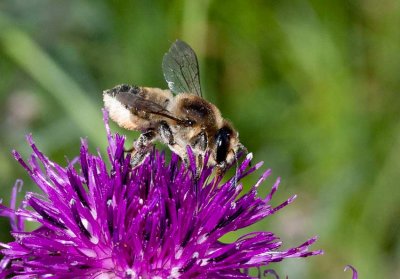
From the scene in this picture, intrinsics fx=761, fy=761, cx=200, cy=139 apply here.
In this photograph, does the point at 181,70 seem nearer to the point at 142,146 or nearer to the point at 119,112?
the point at 119,112

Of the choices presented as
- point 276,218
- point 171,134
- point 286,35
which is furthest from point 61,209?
point 286,35

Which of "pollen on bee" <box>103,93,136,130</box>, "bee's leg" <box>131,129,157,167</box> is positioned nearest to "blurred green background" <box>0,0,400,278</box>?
"pollen on bee" <box>103,93,136,130</box>

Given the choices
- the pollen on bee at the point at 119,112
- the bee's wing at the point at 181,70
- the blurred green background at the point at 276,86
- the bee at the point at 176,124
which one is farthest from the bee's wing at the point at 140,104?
the blurred green background at the point at 276,86

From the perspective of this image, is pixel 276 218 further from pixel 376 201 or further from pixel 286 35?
pixel 286 35

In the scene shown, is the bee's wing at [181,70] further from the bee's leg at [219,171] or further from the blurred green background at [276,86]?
the blurred green background at [276,86]

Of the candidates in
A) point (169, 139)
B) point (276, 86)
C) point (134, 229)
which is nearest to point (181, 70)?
point (169, 139)
